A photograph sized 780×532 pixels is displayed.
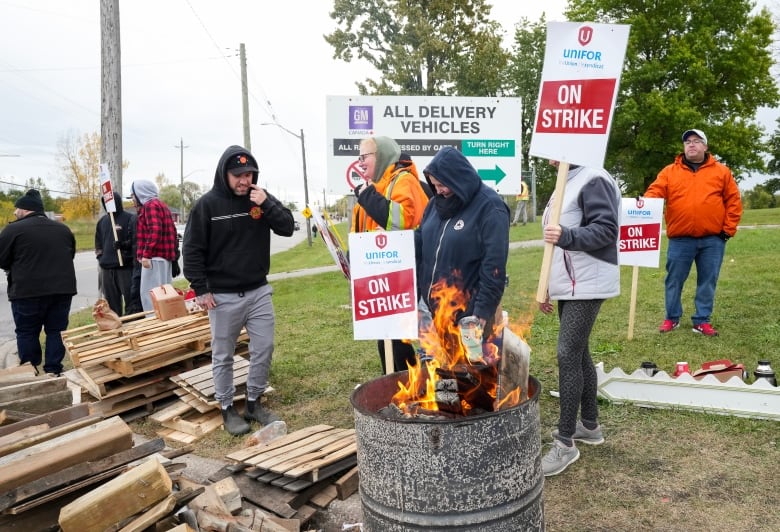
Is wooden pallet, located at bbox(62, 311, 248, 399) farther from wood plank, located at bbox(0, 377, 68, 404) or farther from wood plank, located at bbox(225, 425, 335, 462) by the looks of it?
wood plank, located at bbox(225, 425, 335, 462)

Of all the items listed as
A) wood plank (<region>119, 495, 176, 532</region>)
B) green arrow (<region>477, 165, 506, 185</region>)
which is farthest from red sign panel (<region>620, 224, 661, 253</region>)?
wood plank (<region>119, 495, 176, 532</region>)

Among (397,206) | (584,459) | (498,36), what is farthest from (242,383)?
(498,36)

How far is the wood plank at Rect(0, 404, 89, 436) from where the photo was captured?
3686 mm

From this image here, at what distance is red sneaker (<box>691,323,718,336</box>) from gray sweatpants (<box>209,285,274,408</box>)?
4.91m

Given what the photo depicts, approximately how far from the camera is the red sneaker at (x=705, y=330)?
6578 mm

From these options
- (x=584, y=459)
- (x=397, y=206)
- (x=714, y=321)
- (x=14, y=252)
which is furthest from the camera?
(x=714, y=321)

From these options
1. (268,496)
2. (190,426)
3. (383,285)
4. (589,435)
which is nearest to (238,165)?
(383,285)

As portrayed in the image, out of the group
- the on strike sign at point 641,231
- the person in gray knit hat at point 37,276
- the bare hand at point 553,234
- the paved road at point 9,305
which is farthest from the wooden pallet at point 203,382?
the on strike sign at point 641,231

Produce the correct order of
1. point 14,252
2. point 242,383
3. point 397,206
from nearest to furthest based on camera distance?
1. point 397,206
2. point 242,383
3. point 14,252

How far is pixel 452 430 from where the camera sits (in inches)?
85.0

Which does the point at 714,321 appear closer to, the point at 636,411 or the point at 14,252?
the point at 636,411

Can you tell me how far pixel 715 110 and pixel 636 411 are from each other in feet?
93.6

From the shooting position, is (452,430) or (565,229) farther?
(565,229)

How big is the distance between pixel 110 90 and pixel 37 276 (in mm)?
5097
